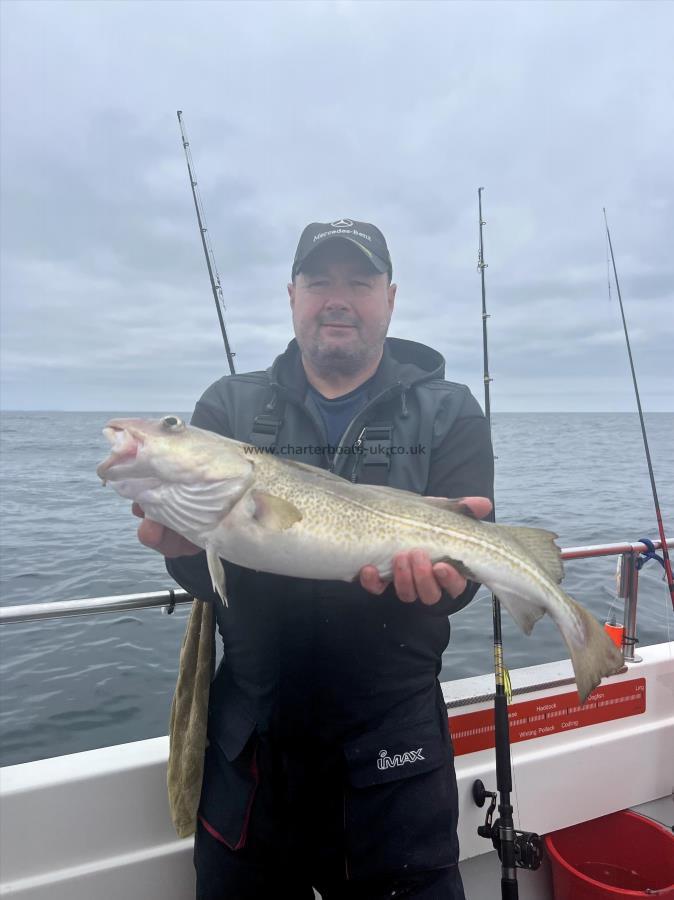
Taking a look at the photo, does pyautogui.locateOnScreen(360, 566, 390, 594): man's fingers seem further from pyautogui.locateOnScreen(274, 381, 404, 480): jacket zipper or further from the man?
pyautogui.locateOnScreen(274, 381, 404, 480): jacket zipper

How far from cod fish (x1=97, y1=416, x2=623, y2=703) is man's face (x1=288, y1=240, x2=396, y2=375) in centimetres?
70

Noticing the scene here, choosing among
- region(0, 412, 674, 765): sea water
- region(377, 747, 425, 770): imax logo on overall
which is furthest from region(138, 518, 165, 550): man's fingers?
region(0, 412, 674, 765): sea water

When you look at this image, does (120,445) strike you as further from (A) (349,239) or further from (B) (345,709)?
(A) (349,239)

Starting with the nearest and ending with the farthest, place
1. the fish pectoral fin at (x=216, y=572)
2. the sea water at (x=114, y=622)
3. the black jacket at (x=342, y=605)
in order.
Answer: the fish pectoral fin at (x=216, y=572) → the black jacket at (x=342, y=605) → the sea water at (x=114, y=622)

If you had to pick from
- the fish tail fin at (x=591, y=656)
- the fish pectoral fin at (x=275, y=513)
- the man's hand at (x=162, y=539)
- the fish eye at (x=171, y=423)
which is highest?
the fish eye at (x=171, y=423)

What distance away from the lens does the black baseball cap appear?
2975 mm

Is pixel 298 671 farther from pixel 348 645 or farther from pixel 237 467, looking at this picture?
pixel 237 467

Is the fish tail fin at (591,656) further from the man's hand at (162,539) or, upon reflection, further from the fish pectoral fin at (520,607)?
the man's hand at (162,539)

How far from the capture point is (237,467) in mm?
2439

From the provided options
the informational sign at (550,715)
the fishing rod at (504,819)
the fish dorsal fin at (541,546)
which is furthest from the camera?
the informational sign at (550,715)

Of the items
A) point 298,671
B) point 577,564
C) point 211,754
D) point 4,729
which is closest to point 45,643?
point 4,729

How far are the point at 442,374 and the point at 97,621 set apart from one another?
755 cm

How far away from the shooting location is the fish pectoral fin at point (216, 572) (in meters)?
2.21

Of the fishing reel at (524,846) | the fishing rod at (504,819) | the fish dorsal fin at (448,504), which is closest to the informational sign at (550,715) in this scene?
the fishing rod at (504,819)
